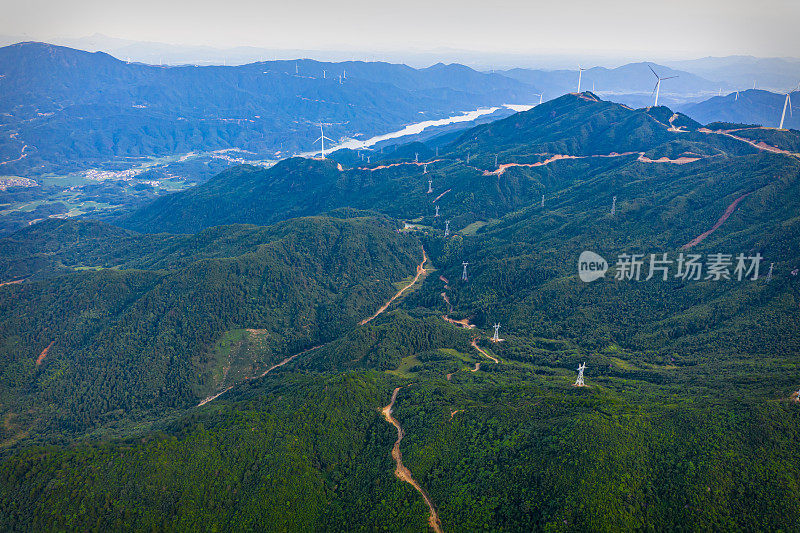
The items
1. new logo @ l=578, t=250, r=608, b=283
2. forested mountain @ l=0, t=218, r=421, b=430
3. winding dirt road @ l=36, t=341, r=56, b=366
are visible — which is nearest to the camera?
forested mountain @ l=0, t=218, r=421, b=430

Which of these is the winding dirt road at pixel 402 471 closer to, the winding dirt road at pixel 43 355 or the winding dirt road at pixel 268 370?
the winding dirt road at pixel 268 370

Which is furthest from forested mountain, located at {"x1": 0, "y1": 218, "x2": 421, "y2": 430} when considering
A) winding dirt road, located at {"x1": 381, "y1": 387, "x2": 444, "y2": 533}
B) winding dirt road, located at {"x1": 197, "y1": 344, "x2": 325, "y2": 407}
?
winding dirt road, located at {"x1": 381, "y1": 387, "x2": 444, "y2": 533}

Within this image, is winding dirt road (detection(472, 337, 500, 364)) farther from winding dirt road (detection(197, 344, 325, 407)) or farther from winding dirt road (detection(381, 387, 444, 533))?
winding dirt road (detection(197, 344, 325, 407))

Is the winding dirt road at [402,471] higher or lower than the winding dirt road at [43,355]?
higher

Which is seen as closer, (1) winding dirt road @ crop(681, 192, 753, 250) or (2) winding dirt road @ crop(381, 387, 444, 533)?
(2) winding dirt road @ crop(381, 387, 444, 533)

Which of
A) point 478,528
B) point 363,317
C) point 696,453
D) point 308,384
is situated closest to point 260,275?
point 363,317

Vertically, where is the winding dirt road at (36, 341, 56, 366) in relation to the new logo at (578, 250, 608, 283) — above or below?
below

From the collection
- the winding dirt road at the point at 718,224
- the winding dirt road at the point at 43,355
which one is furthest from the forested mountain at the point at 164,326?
the winding dirt road at the point at 718,224
